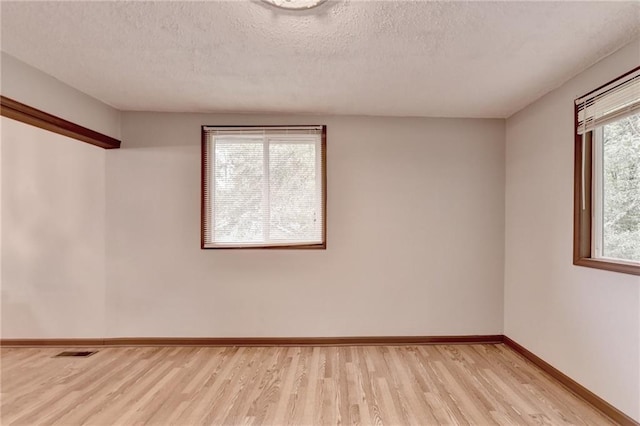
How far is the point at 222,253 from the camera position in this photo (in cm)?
348

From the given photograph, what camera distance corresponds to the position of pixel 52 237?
3496mm

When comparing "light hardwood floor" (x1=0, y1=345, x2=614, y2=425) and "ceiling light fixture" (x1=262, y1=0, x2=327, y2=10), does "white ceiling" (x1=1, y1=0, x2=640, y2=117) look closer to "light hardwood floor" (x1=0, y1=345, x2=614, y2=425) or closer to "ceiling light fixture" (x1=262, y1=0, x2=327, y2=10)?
"ceiling light fixture" (x1=262, y1=0, x2=327, y2=10)

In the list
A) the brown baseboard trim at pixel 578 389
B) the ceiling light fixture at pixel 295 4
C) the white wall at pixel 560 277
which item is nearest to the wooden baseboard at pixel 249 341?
the brown baseboard trim at pixel 578 389

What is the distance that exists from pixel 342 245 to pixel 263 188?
988mm

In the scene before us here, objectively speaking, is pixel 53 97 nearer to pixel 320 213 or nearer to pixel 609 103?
pixel 320 213

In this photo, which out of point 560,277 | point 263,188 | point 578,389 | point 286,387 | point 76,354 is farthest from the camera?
point 263,188

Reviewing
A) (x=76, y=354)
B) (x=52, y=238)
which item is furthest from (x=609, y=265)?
(x=52, y=238)

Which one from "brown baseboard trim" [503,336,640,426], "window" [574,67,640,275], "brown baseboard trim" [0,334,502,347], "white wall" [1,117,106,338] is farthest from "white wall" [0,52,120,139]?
"brown baseboard trim" [503,336,640,426]

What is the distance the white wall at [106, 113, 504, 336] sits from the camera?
347 cm

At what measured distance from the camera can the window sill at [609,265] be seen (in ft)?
6.70

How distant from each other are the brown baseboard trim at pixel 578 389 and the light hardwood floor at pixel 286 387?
0.15 ft

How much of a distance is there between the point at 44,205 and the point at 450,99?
13.5ft

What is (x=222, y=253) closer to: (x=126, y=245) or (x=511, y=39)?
(x=126, y=245)

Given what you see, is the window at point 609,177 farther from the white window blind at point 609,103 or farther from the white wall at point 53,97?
the white wall at point 53,97
